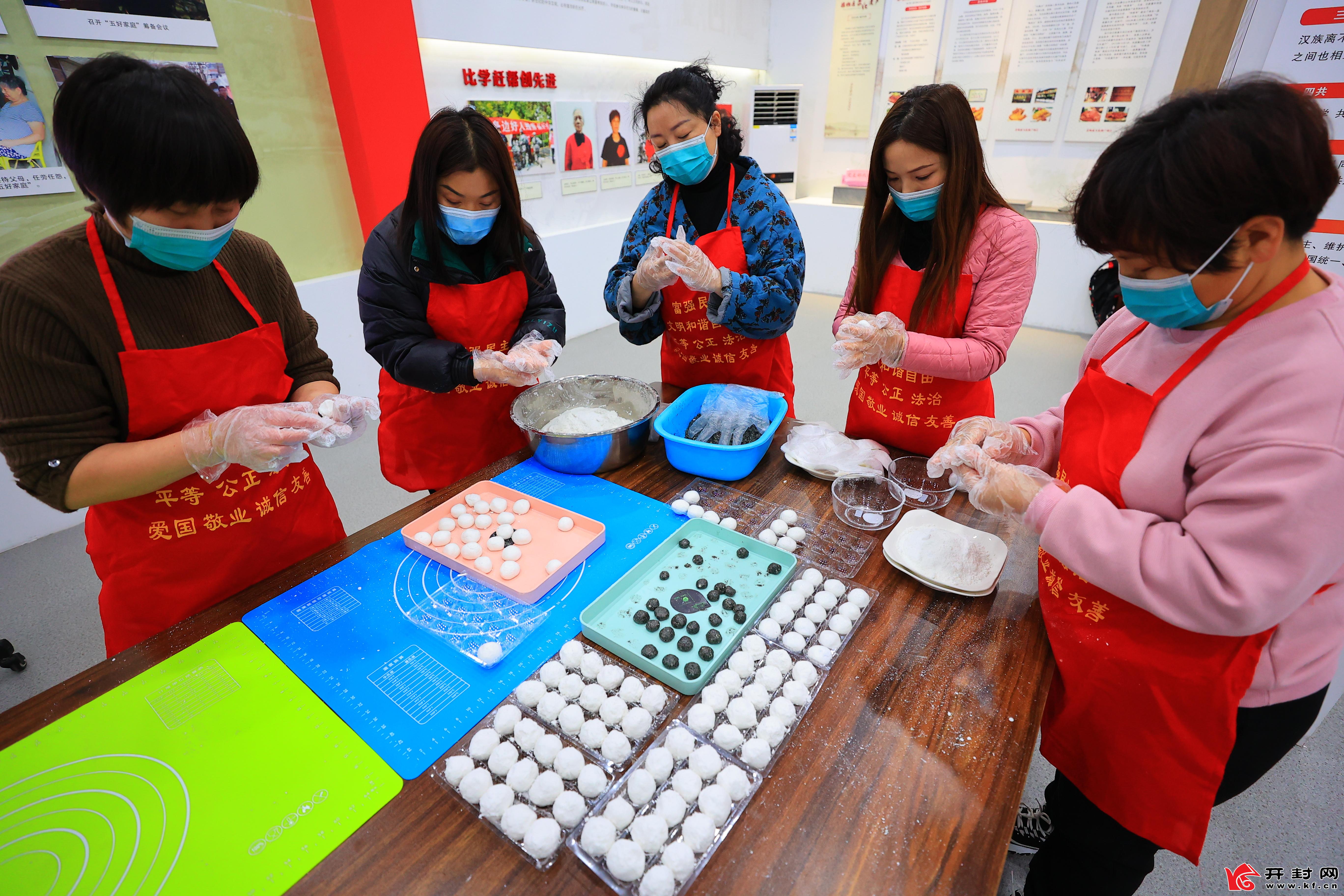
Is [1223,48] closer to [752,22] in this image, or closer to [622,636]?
[752,22]

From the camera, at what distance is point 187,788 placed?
2.76 ft

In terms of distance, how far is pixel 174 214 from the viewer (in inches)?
40.0

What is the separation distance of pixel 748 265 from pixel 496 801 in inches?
62.1

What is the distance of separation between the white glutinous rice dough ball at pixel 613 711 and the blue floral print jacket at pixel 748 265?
1142 mm

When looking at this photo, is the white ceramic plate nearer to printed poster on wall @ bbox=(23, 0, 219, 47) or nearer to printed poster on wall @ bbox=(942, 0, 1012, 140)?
printed poster on wall @ bbox=(23, 0, 219, 47)

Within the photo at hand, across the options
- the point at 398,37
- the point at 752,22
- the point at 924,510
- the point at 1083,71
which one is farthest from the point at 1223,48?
the point at 398,37

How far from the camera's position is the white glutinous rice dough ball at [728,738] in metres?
0.89

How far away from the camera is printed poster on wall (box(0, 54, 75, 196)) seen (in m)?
2.40

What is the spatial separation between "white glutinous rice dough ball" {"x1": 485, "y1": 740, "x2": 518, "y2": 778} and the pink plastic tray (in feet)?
1.04

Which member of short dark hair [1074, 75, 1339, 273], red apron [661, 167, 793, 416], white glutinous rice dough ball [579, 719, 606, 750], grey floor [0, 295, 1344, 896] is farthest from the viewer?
red apron [661, 167, 793, 416]

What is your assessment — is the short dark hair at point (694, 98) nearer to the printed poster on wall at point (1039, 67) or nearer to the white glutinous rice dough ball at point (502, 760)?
the white glutinous rice dough ball at point (502, 760)

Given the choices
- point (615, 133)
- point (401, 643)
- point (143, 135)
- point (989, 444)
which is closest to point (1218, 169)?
point (989, 444)

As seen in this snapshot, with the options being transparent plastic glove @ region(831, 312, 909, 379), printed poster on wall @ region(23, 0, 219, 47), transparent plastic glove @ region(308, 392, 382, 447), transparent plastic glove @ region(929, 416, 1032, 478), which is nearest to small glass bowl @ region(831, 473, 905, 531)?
transparent plastic glove @ region(929, 416, 1032, 478)

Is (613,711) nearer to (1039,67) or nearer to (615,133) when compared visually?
(615,133)
